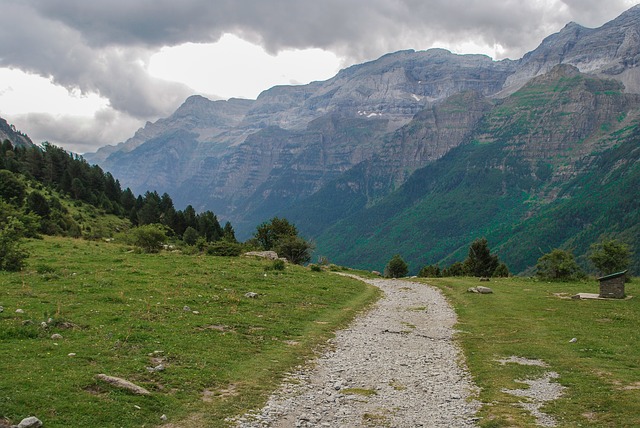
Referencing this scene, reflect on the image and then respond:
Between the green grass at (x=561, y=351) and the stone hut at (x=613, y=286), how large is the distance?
1325 millimetres

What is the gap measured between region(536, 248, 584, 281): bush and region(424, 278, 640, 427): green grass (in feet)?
53.2

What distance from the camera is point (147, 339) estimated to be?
65.6 feet

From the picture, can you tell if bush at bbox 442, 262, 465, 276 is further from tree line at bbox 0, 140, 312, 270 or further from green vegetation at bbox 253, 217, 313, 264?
tree line at bbox 0, 140, 312, 270

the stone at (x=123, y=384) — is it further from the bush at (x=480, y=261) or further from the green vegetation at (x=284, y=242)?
the bush at (x=480, y=261)

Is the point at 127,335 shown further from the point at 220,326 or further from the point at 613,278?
the point at 613,278

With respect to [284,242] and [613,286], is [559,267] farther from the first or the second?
[284,242]

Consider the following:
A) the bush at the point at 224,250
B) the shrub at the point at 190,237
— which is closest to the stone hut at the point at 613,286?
the bush at the point at 224,250

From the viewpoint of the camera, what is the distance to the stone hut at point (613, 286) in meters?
42.0

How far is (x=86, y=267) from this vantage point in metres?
37.5

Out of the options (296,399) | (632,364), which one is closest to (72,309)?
(296,399)

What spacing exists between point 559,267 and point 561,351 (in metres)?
42.8

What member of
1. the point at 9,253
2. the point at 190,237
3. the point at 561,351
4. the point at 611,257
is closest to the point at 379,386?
the point at 561,351

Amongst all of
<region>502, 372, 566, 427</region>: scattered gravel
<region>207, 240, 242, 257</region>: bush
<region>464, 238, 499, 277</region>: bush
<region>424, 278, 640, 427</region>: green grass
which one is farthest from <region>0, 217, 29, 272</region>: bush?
<region>464, 238, 499, 277</region>: bush

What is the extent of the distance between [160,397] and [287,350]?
803 cm
